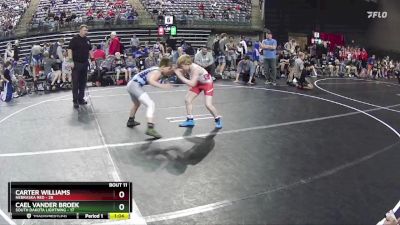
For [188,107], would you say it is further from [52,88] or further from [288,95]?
[52,88]

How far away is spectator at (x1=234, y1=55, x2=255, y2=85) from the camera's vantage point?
48.1 ft

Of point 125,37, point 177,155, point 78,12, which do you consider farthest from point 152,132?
point 78,12

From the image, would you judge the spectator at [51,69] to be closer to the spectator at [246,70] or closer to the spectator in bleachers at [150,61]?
the spectator in bleachers at [150,61]

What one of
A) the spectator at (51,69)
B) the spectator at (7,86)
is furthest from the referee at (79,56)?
the spectator at (51,69)

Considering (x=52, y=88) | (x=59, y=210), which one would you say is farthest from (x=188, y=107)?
(x=52, y=88)

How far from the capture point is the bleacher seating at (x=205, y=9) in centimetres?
2870

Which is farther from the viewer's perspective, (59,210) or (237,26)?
(237,26)

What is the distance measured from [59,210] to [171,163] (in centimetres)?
221

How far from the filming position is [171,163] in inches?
243

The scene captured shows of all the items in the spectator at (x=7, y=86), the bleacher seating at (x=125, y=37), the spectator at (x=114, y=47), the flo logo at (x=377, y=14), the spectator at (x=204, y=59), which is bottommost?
the spectator at (x=7, y=86)

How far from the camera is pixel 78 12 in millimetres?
29406

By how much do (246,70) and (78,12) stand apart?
1823 cm

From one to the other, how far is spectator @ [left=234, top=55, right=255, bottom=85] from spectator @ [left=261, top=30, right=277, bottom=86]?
52 cm
